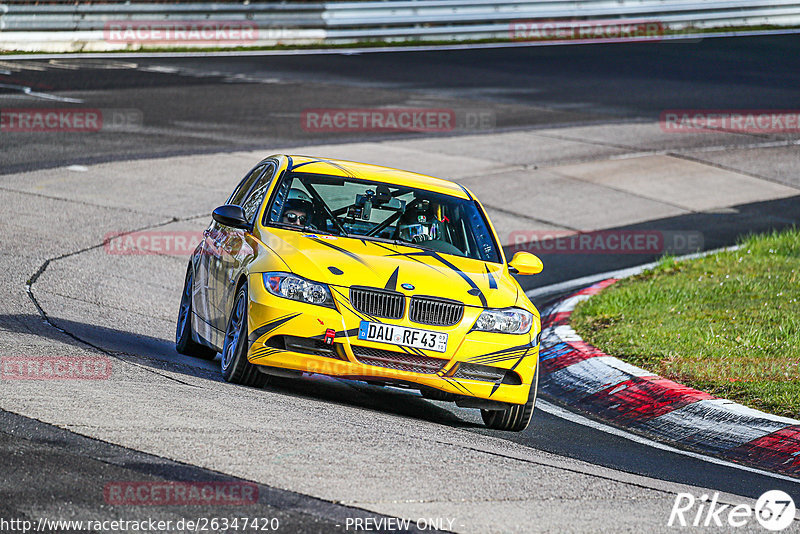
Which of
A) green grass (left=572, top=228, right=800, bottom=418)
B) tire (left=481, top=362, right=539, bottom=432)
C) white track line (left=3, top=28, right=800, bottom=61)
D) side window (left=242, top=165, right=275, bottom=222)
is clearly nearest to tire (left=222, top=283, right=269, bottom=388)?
side window (left=242, top=165, right=275, bottom=222)

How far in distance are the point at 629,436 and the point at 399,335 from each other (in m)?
1.82

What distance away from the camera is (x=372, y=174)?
368 inches

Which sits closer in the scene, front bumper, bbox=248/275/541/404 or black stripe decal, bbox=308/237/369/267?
front bumper, bbox=248/275/541/404

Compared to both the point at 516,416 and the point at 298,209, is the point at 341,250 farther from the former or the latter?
the point at 516,416

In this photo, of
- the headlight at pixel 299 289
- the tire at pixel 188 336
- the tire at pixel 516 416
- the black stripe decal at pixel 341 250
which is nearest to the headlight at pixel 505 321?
the tire at pixel 516 416

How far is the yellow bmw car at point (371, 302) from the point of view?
25.3ft

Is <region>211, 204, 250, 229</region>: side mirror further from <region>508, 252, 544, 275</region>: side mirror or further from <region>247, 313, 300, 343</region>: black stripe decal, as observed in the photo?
<region>508, 252, 544, 275</region>: side mirror

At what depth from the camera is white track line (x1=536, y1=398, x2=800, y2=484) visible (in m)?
7.53

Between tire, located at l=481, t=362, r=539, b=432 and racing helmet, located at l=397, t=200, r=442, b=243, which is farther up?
racing helmet, located at l=397, t=200, r=442, b=243

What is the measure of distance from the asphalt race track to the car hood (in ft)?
2.69

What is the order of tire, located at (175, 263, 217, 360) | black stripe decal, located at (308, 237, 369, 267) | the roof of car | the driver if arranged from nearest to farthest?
black stripe decal, located at (308, 237, 369, 267) < the driver < the roof of car < tire, located at (175, 263, 217, 360)

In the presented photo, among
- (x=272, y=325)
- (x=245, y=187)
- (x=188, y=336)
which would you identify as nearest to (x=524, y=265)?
(x=272, y=325)

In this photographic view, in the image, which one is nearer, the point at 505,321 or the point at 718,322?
the point at 505,321

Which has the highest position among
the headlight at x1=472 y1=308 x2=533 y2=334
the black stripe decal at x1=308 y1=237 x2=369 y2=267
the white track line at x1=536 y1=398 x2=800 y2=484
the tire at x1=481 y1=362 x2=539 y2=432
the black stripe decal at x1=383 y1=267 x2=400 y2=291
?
the black stripe decal at x1=308 y1=237 x2=369 y2=267
